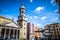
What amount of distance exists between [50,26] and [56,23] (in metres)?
0.29

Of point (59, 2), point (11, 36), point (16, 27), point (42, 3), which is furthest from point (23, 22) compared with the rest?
point (59, 2)

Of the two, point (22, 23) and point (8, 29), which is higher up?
point (22, 23)

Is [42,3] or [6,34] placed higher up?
[42,3]

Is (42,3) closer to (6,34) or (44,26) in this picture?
(44,26)

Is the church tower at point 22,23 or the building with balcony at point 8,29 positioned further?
the church tower at point 22,23

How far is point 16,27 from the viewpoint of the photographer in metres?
6.00

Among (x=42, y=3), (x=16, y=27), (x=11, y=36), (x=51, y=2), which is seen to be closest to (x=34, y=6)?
(x=42, y=3)

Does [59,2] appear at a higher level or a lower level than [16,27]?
higher

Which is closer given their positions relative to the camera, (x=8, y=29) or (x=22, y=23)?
(x=8, y=29)

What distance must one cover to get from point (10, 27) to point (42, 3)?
1740mm

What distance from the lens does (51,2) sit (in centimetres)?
610

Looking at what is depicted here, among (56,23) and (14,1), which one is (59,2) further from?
(14,1)

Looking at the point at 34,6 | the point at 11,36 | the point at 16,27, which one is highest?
the point at 34,6

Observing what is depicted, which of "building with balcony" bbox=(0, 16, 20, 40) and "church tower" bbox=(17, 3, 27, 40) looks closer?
"building with balcony" bbox=(0, 16, 20, 40)
